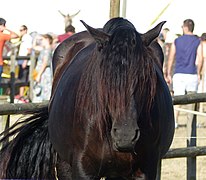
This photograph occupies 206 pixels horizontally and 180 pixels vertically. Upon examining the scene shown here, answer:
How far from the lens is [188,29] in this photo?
12609mm

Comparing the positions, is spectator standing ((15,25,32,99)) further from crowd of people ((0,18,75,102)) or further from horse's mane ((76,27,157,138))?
horse's mane ((76,27,157,138))

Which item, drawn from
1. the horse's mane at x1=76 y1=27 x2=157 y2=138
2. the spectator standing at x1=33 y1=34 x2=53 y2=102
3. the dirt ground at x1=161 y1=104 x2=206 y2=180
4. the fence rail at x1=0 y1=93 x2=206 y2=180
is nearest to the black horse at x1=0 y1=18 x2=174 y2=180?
the horse's mane at x1=76 y1=27 x2=157 y2=138

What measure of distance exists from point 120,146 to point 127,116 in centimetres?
17

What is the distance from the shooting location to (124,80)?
4.25 metres

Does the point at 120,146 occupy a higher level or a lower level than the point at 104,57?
lower

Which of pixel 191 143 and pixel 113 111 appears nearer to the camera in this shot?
pixel 113 111

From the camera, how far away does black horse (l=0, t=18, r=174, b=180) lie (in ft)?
14.0

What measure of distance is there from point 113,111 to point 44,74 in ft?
34.8

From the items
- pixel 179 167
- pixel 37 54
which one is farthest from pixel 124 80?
pixel 37 54

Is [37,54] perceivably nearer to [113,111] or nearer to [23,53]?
[23,53]

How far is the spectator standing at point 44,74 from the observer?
573 inches

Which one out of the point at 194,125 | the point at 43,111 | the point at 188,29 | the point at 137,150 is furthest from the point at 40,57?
the point at 137,150

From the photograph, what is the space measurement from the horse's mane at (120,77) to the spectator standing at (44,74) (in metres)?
9.91

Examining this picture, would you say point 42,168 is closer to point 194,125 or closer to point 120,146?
point 120,146
